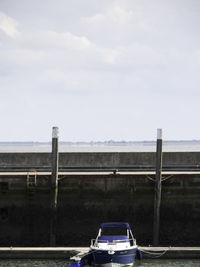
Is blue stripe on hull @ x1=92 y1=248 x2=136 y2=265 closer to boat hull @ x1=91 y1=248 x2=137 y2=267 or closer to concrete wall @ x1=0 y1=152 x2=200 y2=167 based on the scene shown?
boat hull @ x1=91 y1=248 x2=137 y2=267

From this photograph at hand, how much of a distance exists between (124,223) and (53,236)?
10.7 feet

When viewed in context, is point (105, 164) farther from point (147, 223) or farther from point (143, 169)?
point (147, 223)

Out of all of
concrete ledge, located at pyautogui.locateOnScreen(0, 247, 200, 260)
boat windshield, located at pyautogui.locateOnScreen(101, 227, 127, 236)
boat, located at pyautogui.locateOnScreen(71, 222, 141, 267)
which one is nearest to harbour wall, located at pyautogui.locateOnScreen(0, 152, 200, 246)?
boat windshield, located at pyautogui.locateOnScreen(101, 227, 127, 236)

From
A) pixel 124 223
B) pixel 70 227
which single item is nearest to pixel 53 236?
pixel 70 227

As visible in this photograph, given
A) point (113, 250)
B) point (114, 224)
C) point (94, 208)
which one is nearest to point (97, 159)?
point (94, 208)

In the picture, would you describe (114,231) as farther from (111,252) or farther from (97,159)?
(97,159)

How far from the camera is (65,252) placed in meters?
25.4

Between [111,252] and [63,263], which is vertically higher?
[111,252]

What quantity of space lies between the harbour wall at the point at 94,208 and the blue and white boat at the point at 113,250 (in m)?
1.70

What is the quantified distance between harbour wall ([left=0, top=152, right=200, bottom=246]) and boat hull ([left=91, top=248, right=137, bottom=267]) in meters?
3.20

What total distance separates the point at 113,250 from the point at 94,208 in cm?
396

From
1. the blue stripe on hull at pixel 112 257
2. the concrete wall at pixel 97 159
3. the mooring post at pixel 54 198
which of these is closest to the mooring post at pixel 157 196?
the blue stripe on hull at pixel 112 257

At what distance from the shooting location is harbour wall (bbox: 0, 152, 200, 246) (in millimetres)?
28047

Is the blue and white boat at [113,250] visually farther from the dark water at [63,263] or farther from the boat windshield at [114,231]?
the boat windshield at [114,231]
